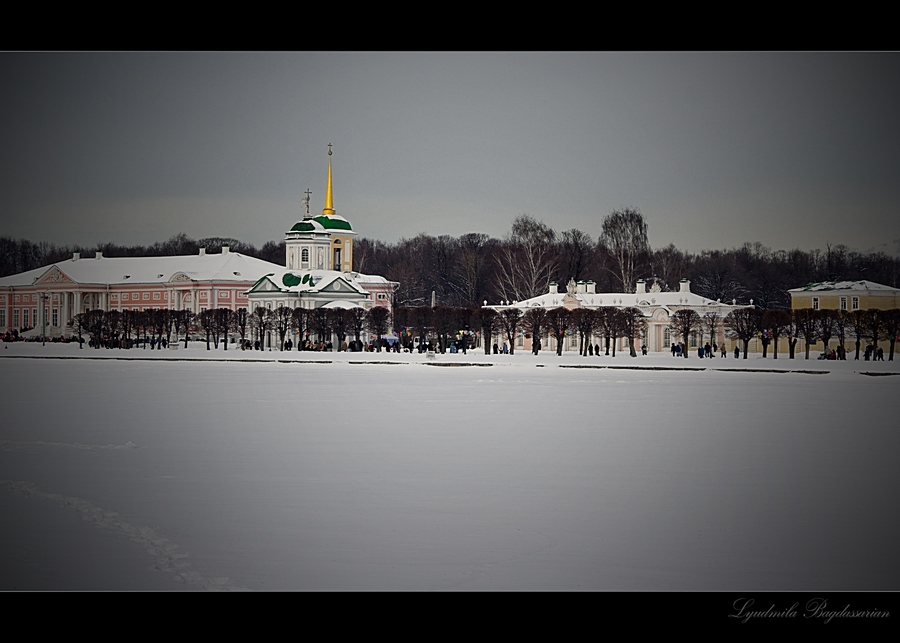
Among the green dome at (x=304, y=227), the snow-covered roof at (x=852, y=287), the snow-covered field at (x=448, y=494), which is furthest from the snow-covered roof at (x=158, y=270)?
the snow-covered field at (x=448, y=494)

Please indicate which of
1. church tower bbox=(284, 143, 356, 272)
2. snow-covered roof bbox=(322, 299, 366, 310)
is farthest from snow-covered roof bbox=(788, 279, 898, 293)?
church tower bbox=(284, 143, 356, 272)

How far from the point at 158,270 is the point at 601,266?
2886cm

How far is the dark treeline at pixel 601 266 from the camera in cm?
5991

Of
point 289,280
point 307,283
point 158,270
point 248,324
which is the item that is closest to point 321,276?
point 307,283

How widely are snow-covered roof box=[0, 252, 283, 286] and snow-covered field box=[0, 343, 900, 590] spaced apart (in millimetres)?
47889

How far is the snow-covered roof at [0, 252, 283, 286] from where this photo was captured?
216 ft

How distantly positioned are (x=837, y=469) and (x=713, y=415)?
5353 mm

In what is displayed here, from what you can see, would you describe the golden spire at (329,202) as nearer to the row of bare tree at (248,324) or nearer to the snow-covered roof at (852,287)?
the row of bare tree at (248,324)

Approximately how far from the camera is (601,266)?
214 ft

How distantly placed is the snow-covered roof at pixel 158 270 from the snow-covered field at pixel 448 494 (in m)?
47.9

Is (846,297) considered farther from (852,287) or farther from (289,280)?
(289,280)

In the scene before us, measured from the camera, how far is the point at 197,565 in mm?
6969
